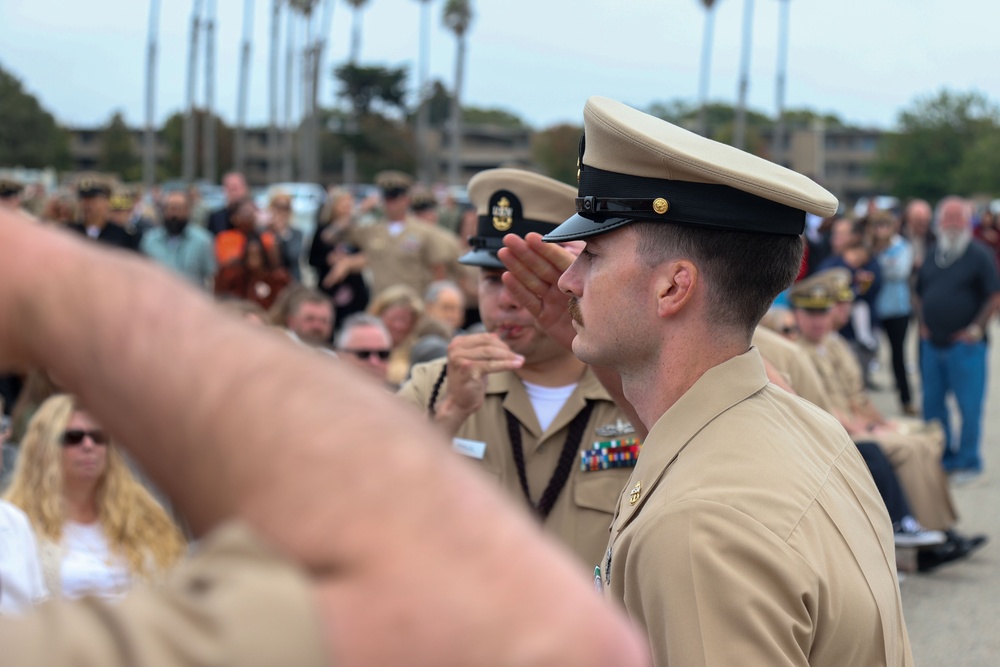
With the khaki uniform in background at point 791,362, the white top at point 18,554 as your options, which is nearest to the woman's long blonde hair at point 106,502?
the white top at point 18,554

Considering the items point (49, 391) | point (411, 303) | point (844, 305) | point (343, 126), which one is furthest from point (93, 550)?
point (343, 126)

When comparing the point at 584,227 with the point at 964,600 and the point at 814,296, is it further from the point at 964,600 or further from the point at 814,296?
the point at 814,296

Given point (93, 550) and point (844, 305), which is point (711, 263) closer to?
point (93, 550)

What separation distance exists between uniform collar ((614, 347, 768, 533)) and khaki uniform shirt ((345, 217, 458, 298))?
8.52 m

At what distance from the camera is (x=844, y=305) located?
9.52 metres

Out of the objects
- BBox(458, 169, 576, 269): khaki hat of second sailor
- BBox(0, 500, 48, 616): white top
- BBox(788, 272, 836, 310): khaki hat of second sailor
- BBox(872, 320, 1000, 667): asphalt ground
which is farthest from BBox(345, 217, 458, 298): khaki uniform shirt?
BBox(0, 500, 48, 616): white top

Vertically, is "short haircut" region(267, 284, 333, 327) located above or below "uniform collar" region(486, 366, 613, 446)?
below

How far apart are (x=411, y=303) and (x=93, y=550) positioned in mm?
3921

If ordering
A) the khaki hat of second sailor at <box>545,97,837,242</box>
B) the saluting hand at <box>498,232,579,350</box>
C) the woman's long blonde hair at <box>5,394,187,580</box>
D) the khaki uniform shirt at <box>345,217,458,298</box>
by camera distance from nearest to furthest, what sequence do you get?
the khaki hat of second sailor at <box>545,97,837,242</box>, the saluting hand at <box>498,232,579,350</box>, the woman's long blonde hair at <box>5,394,187,580</box>, the khaki uniform shirt at <box>345,217,458,298</box>

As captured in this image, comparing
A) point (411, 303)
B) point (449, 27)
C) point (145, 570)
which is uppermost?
point (449, 27)

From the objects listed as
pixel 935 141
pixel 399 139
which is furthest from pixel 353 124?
pixel 935 141

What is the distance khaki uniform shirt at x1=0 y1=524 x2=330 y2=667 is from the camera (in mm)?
666

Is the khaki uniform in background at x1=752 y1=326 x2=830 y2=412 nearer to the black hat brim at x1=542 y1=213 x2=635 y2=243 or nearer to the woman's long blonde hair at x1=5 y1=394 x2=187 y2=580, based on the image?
the black hat brim at x1=542 y1=213 x2=635 y2=243

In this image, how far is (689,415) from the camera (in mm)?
2037
